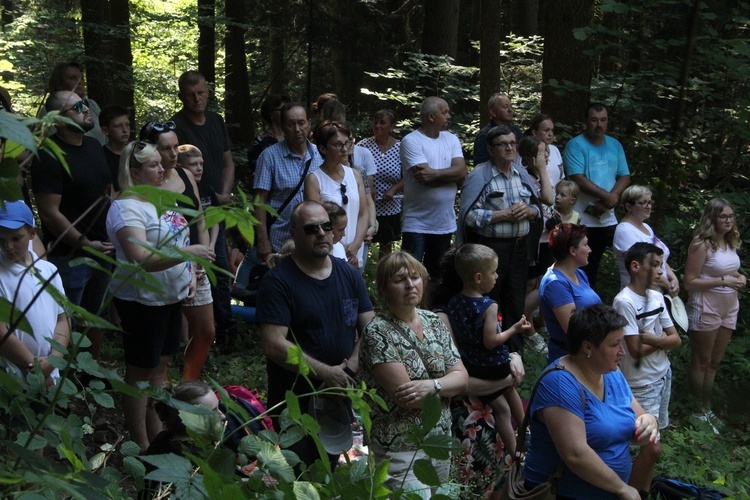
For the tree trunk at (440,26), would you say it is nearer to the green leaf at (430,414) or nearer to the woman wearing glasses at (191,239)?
the woman wearing glasses at (191,239)

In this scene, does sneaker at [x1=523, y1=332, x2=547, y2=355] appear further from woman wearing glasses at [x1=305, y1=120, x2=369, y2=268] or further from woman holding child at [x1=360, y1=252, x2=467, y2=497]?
woman holding child at [x1=360, y1=252, x2=467, y2=497]

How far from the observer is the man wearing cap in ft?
15.2

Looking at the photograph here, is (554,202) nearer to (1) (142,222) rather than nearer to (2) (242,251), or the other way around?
(2) (242,251)

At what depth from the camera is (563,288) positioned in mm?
5746

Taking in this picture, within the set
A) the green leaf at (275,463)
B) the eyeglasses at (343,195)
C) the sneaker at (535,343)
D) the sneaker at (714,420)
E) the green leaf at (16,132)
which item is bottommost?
the sneaker at (714,420)

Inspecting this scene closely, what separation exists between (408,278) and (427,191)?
381cm

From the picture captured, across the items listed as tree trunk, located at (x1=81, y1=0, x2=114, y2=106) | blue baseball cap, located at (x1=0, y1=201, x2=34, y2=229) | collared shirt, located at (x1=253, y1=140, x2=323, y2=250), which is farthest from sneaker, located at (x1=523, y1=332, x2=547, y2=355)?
tree trunk, located at (x1=81, y1=0, x2=114, y2=106)

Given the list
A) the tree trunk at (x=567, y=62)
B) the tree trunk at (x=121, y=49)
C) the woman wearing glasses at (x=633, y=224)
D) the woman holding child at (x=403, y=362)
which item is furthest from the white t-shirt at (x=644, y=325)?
the tree trunk at (x=121, y=49)

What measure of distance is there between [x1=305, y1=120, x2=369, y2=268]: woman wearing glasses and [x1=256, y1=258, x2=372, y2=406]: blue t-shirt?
1.94 m

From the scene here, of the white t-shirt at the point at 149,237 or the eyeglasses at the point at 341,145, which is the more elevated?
the eyeglasses at the point at 341,145

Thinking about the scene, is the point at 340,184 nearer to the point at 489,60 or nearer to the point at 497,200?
the point at 497,200

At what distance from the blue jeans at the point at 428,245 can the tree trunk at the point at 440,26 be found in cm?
708

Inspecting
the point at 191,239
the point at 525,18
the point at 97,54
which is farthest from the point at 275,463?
the point at 525,18

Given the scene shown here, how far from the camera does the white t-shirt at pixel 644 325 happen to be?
5.92 meters
